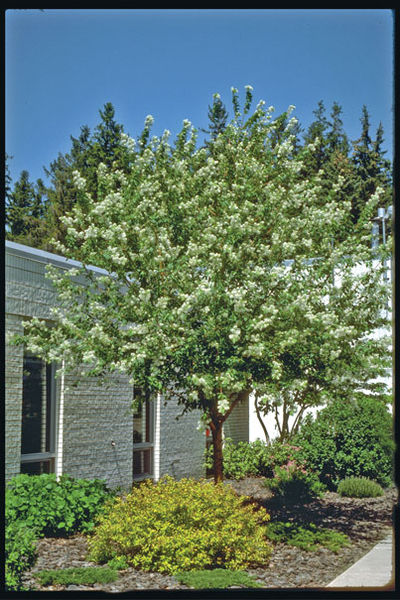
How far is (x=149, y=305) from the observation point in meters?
8.14

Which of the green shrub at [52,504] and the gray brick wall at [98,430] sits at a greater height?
the gray brick wall at [98,430]

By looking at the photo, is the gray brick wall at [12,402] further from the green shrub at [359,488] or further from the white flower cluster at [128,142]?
the green shrub at [359,488]

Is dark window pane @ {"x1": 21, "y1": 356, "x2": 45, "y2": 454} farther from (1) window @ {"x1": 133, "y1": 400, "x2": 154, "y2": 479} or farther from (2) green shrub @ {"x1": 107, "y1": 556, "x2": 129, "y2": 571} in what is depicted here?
(1) window @ {"x1": 133, "y1": 400, "x2": 154, "y2": 479}

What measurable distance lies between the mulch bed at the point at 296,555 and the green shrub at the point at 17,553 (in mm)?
226

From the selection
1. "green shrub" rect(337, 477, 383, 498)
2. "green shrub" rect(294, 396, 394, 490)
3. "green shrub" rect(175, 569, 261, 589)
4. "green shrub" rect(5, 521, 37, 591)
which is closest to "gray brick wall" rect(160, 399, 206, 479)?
"green shrub" rect(294, 396, 394, 490)

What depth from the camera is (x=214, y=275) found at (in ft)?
26.9

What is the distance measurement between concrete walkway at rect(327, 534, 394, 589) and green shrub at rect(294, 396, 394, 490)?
5.21 metres

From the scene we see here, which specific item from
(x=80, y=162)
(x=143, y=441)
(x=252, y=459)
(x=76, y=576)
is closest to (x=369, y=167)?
(x=80, y=162)

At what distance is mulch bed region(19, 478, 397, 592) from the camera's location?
7.21m

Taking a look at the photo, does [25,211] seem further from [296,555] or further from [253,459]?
[296,555]

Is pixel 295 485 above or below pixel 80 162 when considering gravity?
below

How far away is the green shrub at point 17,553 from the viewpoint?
6.27m

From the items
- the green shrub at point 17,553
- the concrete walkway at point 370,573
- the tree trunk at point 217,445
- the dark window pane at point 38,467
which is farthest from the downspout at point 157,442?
the green shrub at point 17,553

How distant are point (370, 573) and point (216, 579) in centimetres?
174
